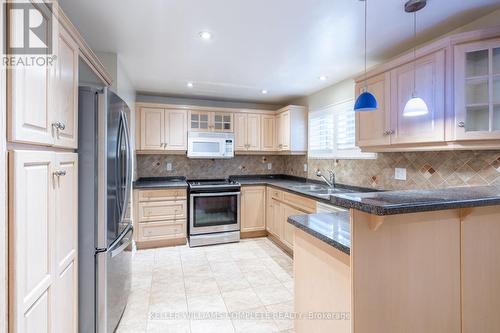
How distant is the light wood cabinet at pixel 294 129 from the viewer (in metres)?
4.23

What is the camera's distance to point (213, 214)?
389 cm

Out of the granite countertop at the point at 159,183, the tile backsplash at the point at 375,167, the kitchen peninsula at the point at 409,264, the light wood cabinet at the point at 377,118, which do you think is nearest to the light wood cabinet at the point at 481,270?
the kitchen peninsula at the point at 409,264

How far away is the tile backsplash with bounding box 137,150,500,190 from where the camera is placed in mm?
1984

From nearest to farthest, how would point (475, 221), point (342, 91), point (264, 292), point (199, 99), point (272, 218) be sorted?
point (475, 221)
point (264, 292)
point (342, 91)
point (272, 218)
point (199, 99)

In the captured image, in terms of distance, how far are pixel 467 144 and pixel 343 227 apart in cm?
124

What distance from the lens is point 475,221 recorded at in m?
1.27

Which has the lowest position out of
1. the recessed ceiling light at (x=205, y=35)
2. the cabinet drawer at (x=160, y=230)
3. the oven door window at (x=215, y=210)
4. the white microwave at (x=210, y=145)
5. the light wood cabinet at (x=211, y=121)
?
the cabinet drawer at (x=160, y=230)

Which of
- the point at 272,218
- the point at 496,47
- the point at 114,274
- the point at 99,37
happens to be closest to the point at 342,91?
the point at 496,47

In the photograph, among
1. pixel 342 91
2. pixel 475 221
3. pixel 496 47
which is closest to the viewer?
pixel 475 221

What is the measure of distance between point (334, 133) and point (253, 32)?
1976 millimetres

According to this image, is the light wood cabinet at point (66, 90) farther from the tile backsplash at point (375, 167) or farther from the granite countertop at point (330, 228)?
the tile backsplash at point (375, 167)

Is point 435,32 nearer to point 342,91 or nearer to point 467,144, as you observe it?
point 467,144

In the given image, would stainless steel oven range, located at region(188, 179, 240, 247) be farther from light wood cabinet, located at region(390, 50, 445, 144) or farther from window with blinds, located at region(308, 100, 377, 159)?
light wood cabinet, located at region(390, 50, 445, 144)

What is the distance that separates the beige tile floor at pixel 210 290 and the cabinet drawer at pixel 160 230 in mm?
184
